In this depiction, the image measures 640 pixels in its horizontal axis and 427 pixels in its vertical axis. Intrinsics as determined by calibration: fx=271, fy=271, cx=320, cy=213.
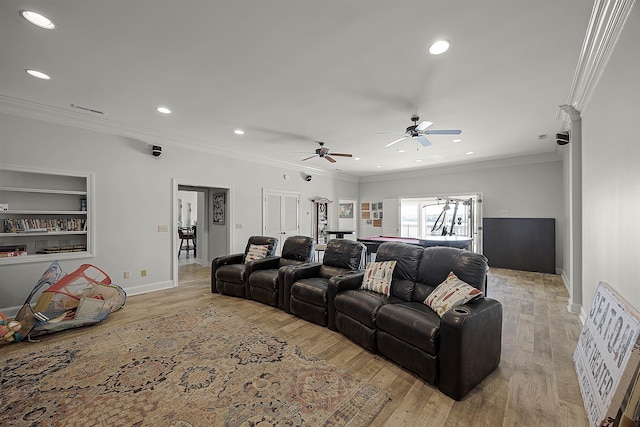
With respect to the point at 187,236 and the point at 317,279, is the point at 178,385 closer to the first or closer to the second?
the point at 317,279

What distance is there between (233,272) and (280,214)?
9.32 ft

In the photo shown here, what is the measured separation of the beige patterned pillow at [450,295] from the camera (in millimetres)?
2277

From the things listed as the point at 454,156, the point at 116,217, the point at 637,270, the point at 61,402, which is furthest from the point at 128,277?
the point at 454,156

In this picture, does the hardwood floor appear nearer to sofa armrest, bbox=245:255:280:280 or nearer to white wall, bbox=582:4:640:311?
sofa armrest, bbox=245:255:280:280

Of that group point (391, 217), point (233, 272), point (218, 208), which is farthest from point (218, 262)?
point (391, 217)

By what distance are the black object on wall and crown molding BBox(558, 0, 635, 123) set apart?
154 inches

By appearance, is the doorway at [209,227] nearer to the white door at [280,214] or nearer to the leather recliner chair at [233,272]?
the white door at [280,214]

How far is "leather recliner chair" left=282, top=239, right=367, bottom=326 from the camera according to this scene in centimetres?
327

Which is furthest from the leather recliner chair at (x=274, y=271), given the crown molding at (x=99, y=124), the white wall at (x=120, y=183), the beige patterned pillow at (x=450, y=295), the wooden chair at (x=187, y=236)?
the wooden chair at (x=187, y=236)

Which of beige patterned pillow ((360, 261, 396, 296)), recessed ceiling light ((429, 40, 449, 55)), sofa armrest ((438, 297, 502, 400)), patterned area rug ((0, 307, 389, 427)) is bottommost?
patterned area rug ((0, 307, 389, 427))

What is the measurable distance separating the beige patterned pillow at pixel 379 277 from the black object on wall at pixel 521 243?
16.2 ft

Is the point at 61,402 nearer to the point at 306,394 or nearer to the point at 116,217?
the point at 306,394

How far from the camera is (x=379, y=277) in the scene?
3047mm

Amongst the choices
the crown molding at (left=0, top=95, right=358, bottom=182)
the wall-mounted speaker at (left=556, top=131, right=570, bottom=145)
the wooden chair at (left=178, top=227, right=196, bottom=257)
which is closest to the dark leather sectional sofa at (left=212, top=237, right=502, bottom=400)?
the wall-mounted speaker at (left=556, top=131, right=570, bottom=145)
